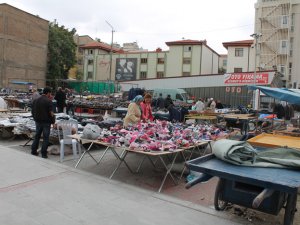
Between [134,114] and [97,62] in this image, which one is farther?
[97,62]

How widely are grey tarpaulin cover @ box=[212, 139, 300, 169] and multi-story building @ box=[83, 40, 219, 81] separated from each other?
47270 mm

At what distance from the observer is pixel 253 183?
12.8 ft

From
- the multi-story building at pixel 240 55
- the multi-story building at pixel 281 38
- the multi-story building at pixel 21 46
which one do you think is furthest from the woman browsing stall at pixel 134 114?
the multi-story building at pixel 240 55

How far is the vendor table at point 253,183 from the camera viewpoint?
381 centimetres

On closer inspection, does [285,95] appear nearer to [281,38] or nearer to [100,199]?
[100,199]

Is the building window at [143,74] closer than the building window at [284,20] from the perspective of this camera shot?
No

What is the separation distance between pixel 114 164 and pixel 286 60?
36.2 metres

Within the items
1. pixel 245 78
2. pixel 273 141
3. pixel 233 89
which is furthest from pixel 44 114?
pixel 233 89

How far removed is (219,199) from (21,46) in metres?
47.1

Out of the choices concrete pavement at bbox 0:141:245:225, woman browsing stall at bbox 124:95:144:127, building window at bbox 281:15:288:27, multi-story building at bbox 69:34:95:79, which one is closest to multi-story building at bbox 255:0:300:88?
building window at bbox 281:15:288:27

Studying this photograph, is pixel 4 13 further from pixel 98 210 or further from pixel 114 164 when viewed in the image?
pixel 98 210

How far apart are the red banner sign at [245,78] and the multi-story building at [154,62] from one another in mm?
18730

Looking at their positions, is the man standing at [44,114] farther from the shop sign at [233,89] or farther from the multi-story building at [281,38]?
the multi-story building at [281,38]

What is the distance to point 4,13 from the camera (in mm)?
44000
